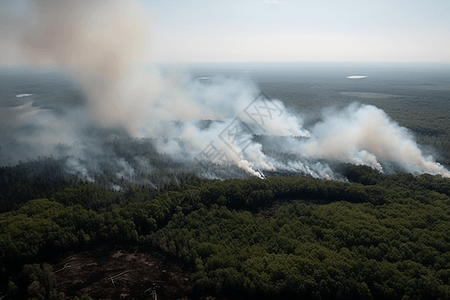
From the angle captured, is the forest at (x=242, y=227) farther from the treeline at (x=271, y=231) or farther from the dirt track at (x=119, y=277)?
the dirt track at (x=119, y=277)

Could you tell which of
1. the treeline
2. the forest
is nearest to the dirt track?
the forest

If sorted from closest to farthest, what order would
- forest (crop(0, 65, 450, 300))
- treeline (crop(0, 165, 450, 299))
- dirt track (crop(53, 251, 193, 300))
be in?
treeline (crop(0, 165, 450, 299)) → forest (crop(0, 65, 450, 300)) → dirt track (crop(53, 251, 193, 300))

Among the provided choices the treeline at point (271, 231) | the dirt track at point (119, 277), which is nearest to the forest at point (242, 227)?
the treeline at point (271, 231)

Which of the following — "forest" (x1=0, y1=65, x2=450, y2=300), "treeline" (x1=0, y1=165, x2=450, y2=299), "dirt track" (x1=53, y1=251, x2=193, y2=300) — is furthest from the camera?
"dirt track" (x1=53, y1=251, x2=193, y2=300)

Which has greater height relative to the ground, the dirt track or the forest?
the forest

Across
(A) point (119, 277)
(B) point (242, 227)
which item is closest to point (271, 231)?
(B) point (242, 227)

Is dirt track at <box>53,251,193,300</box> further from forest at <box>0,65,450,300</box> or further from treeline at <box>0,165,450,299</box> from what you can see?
treeline at <box>0,165,450,299</box>
